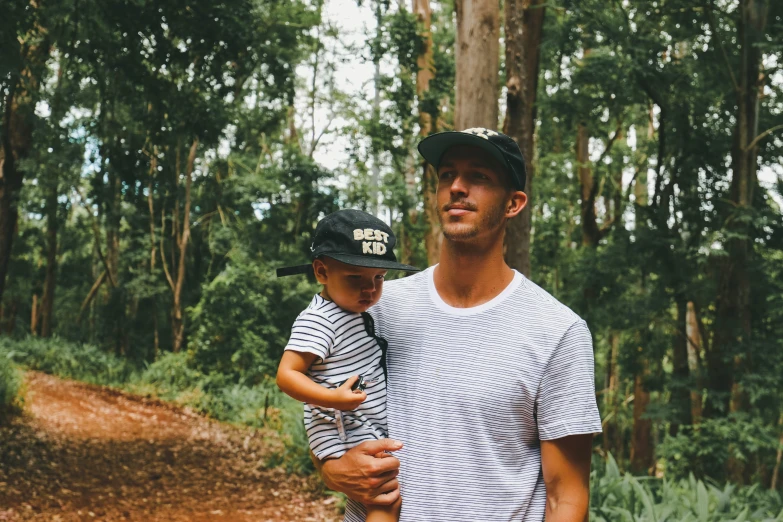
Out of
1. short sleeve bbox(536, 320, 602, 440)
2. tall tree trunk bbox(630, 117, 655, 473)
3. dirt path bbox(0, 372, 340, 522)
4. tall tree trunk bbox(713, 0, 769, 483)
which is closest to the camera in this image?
short sleeve bbox(536, 320, 602, 440)

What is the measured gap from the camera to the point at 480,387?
1843 millimetres

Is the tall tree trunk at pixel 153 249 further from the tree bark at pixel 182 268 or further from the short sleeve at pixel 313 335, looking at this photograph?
the short sleeve at pixel 313 335

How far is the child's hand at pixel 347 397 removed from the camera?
73.3 inches

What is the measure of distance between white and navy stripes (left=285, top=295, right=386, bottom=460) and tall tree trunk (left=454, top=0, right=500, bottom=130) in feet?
12.0

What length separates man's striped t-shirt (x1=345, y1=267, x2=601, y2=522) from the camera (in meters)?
1.80

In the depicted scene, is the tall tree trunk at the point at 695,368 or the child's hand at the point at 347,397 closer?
the child's hand at the point at 347,397

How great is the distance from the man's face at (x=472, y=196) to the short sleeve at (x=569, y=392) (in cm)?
38

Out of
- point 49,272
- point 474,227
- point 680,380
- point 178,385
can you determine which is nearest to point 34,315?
point 49,272

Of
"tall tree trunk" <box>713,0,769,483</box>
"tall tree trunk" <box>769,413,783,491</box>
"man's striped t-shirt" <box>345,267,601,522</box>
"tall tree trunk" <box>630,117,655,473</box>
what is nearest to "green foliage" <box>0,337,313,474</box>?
"tall tree trunk" <box>713,0,769,483</box>

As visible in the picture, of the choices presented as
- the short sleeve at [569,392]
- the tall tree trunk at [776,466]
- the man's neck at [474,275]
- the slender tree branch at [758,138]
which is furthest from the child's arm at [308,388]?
the slender tree branch at [758,138]

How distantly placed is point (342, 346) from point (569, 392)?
65 centimetres

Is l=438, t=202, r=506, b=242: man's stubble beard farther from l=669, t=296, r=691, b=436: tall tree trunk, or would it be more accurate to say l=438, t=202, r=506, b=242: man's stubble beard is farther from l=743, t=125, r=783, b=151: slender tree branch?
l=669, t=296, r=691, b=436: tall tree trunk

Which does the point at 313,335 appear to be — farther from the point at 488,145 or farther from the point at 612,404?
the point at 612,404

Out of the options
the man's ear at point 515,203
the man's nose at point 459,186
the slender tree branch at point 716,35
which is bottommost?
the man's ear at point 515,203
